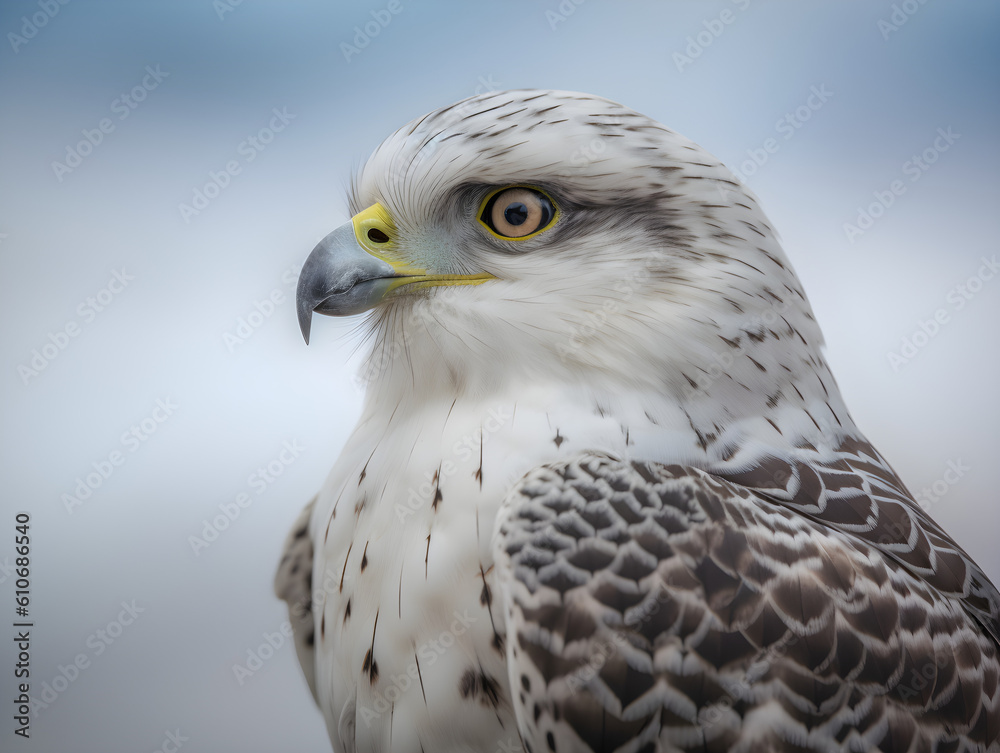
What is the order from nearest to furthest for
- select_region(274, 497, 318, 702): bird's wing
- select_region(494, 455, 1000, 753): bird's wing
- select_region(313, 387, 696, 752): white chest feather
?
1. select_region(494, 455, 1000, 753): bird's wing
2. select_region(313, 387, 696, 752): white chest feather
3. select_region(274, 497, 318, 702): bird's wing

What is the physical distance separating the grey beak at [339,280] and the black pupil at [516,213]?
217mm

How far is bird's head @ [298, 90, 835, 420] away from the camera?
3.52 ft

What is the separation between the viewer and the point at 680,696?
2.62 ft

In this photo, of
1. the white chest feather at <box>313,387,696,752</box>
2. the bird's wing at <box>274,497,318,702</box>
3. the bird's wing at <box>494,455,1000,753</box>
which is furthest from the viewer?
the bird's wing at <box>274,497,318,702</box>

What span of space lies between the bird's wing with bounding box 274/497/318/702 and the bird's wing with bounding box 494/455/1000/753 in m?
0.57

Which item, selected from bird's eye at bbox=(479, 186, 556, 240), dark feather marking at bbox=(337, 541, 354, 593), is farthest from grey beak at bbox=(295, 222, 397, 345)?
dark feather marking at bbox=(337, 541, 354, 593)

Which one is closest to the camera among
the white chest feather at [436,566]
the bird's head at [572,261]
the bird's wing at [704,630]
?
the bird's wing at [704,630]

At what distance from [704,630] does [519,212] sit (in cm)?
68

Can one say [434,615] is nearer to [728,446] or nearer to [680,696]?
[680,696]

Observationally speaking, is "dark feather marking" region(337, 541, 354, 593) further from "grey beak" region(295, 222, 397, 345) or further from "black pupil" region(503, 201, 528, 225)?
"black pupil" region(503, 201, 528, 225)

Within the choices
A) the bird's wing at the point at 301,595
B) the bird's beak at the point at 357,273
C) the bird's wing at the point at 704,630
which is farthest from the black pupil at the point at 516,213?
the bird's wing at the point at 301,595

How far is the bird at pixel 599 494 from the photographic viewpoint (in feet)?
2.69

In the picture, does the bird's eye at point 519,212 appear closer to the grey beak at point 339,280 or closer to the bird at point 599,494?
the bird at point 599,494

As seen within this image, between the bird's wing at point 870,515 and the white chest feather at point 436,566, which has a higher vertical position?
the bird's wing at point 870,515
